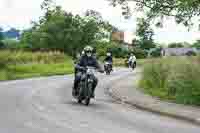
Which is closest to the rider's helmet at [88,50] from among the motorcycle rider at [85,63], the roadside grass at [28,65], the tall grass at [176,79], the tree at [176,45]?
the motorcycle rider at [85,63]

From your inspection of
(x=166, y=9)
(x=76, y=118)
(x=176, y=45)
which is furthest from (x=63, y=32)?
(x=76, y=118)

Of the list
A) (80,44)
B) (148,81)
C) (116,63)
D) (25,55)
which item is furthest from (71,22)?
(148,81)

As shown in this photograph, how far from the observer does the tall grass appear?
18156 mm

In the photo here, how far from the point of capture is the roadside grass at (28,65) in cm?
3821

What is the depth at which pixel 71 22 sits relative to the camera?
304ft

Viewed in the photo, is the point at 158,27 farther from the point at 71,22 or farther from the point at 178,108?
the point at 71,22

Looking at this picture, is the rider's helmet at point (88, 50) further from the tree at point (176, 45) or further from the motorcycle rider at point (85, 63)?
the tree at point (176, 45)

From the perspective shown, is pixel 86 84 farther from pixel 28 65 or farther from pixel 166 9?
pixel 28 65

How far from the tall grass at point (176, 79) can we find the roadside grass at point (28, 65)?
500 inches

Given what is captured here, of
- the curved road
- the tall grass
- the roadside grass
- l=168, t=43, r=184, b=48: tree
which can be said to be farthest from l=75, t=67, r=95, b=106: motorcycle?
l=168, t=43, r=184, b=48: tree

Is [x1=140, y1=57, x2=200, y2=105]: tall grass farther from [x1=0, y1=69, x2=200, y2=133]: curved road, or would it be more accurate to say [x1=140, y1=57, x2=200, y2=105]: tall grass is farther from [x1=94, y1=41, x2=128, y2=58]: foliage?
[x1=94, y1=41, x2=128, y2=58]: foliage

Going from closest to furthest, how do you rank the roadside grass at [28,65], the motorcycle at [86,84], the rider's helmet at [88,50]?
1. the motorcycle at [86,84]
2. the rider's helmet at [88,50]
3. the roadside grass at [28,65]

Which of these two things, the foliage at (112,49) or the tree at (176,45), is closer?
the foliage at (112,49)

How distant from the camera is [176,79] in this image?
64.4 ft
